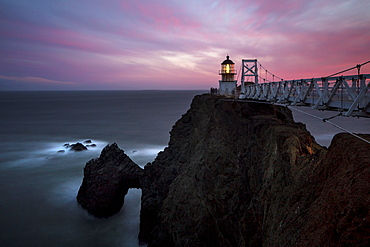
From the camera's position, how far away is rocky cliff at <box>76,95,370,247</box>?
21.2ft

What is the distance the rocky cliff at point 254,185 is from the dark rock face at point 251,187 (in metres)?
0.03

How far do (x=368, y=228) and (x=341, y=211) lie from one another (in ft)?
2.81

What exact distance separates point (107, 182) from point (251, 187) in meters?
13.7

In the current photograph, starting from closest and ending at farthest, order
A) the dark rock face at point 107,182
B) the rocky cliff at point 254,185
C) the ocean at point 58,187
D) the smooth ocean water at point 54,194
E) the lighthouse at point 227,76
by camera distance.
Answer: the rocky cliff at point 254,185
the smooth ocean water at point 54,194
the ocean at point 58,187
the dark rock face at point 107,182
the lighthouse at point 227,76

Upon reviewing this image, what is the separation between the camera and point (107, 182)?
22.1 meters

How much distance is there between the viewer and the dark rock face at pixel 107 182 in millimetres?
21922

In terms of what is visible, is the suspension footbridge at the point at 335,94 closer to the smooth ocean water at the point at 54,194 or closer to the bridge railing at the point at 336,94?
the bridge railing at the point at 336,94

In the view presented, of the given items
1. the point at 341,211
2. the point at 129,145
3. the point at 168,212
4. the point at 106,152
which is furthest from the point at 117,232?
the point at 129,145

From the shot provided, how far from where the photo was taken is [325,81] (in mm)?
9078

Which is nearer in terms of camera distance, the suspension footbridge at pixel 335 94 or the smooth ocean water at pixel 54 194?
the suspension footbridge at pixel 335 94

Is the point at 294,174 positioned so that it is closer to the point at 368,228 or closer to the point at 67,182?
the point at 368,228

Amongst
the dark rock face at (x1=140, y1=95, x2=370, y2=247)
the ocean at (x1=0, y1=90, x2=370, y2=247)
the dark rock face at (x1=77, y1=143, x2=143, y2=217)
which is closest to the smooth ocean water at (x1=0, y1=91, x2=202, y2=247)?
the ocean at (x1=0, y1=90, x2=370, y2=247)

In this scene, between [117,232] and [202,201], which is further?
[117,232]

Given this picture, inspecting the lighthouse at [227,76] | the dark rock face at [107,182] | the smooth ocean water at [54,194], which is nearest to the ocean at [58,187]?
the smooth ocean water at [54,194]
